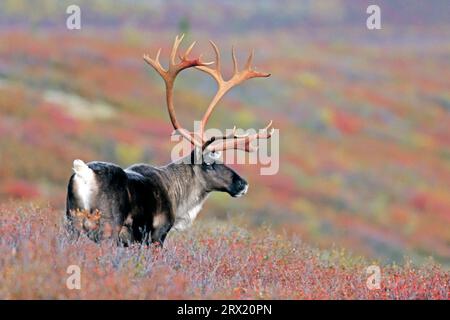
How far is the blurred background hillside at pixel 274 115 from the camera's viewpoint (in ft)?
88.9

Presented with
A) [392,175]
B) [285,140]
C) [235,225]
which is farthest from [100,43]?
[235,225]

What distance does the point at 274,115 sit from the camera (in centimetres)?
3794

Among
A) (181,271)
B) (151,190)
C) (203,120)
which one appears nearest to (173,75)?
(203,120)

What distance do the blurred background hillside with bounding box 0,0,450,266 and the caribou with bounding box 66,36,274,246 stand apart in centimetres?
321

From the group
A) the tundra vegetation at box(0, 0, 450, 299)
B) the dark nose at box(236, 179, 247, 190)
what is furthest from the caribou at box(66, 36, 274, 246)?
the tundra vegetation at box(0, 0, 450, 299)

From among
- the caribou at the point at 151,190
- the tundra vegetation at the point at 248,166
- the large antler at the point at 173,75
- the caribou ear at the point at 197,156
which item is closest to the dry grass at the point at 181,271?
the tundra vegetation at the point at 248,166

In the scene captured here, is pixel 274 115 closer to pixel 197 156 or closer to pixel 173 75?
pixel 173 75

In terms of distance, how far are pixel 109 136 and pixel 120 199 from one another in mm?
20756

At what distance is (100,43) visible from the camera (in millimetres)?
43969

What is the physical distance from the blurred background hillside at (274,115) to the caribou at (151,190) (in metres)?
3.21

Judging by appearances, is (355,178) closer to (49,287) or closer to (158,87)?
(158,87)

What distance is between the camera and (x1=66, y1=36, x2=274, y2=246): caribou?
9297 mm

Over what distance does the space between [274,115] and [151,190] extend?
91.9 ft

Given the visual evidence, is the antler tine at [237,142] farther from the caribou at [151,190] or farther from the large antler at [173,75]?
the large antler at [173,75]
